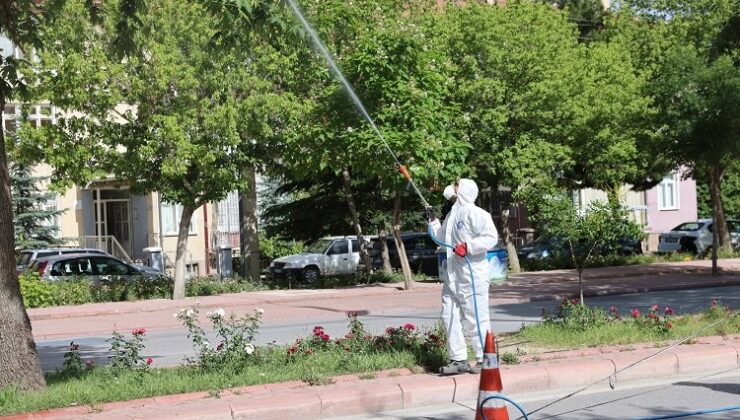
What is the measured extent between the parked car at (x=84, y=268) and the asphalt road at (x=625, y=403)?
17.7 metres

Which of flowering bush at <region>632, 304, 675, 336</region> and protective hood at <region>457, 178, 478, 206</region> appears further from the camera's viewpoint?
flowering bush at <region>632, 304, 675, 336</region>

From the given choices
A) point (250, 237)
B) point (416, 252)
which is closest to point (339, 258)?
point (416, 252)

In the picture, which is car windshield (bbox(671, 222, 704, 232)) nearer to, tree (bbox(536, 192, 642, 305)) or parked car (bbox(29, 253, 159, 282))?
parked car (bbox(29, 253, 159, 282))

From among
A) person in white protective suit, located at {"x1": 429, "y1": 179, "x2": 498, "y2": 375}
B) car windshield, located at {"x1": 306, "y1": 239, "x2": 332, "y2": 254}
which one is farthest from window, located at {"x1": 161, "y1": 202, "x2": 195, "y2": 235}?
person in white protective suit, located at {"x1": 429, "y1": 179, "x2": 498, "y2": 375}

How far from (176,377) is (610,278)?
1979cm

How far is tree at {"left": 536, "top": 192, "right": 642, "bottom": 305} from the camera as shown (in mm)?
12641

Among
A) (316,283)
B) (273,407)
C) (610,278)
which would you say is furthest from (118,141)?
(273,407)

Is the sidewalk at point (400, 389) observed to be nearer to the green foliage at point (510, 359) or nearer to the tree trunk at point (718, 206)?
the green foliage at point (510, 359)

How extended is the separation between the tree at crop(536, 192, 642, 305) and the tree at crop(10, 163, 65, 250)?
68.8 feet

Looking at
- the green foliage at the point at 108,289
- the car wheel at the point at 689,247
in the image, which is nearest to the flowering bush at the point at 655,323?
the green foliage at the point at 108,289

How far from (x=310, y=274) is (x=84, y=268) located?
8.31 meters

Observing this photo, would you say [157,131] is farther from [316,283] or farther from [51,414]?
[51,414]

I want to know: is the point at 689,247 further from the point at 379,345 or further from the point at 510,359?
the point at 379,345

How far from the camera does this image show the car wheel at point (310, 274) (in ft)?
101
